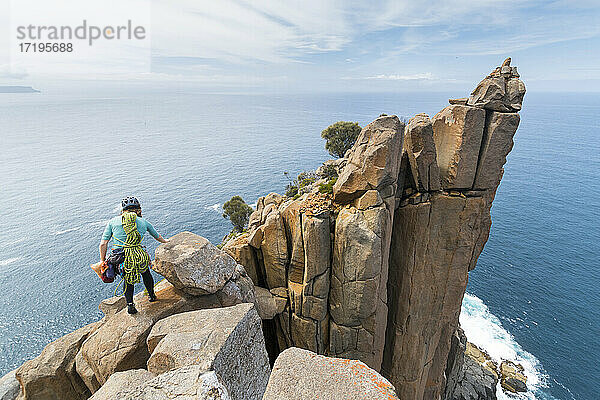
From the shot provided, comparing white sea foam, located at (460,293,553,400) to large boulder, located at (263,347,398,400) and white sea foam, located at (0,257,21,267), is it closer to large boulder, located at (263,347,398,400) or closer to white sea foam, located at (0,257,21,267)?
large boulder, located at (263,347,398,400)

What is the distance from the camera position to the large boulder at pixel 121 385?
325 inches

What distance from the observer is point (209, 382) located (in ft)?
26.6

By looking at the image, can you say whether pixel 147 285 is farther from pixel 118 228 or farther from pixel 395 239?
pixel 395 239

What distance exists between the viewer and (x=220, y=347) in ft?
32.7

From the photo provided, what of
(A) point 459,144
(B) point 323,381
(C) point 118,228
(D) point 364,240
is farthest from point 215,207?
(B) point 323,381

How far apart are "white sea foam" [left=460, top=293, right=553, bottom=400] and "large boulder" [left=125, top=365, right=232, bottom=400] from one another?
52.0 metres

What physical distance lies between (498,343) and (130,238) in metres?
62.4

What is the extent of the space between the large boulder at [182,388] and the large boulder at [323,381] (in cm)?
155

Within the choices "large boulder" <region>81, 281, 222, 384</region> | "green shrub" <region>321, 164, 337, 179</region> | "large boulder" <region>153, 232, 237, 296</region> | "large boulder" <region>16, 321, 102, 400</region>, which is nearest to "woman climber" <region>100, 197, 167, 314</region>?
"large boulder" <region>81, 281, 222, 384</region>

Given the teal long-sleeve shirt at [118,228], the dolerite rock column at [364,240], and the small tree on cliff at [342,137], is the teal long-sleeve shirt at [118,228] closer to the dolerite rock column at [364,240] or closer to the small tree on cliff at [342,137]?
the dolerite rock column at [364,240]

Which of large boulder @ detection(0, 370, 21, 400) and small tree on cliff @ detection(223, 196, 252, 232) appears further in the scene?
small tree on cliff @ detection(223, 196, 252, 232)

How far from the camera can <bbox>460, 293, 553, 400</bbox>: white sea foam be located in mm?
45537

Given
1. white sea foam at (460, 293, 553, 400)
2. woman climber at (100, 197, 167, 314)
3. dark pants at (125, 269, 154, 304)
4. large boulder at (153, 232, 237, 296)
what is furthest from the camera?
white sea foam at (460, 293, 553, 400)

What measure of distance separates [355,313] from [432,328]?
29.1 feet
